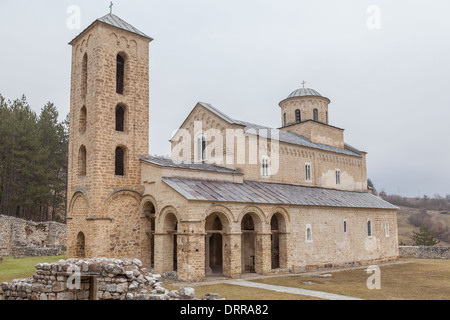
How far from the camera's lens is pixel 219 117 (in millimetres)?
24188

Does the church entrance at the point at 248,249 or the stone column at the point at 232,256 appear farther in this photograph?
the church entrance at the point at 248,249

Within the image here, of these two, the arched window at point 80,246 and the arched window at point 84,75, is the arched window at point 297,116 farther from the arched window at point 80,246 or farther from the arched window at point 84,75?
the arched window at point 80,246

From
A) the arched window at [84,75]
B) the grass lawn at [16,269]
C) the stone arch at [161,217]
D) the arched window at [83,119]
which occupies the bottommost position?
the grass lawn at [16,269]

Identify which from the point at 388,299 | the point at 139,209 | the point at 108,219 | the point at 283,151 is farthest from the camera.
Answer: the point at 283,151

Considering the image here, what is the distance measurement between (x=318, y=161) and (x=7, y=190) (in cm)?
2891

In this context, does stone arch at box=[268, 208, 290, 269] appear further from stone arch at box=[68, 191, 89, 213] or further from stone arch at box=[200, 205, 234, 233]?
stone arch at box=[68, 191, 89, 213]

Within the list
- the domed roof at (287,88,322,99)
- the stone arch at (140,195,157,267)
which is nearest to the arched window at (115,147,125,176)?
the stone arch at (140,195,157,267)

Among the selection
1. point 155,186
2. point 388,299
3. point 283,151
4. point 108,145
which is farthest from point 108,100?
point 388,299

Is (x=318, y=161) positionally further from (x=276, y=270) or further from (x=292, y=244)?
(x=276, y=270)

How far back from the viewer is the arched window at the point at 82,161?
66.9 ft

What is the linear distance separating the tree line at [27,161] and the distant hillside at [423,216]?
43.0 m

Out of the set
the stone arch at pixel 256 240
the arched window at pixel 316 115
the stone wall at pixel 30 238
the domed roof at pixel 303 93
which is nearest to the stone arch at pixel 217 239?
the stone arch at pixel 256 240

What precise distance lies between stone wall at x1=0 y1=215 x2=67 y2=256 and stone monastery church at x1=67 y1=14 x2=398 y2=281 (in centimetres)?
931

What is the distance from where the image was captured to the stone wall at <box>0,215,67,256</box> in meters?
27.6
